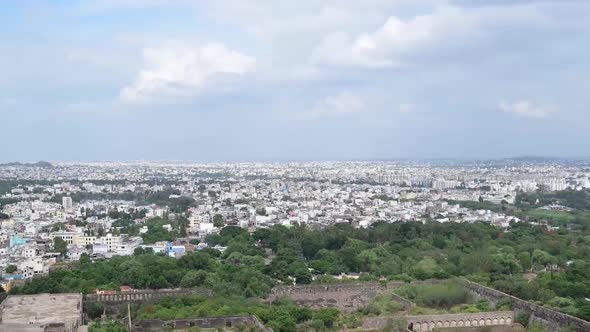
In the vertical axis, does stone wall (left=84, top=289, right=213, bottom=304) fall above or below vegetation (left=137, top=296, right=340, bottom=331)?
below

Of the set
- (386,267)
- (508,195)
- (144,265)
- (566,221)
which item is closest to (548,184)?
(508,195)

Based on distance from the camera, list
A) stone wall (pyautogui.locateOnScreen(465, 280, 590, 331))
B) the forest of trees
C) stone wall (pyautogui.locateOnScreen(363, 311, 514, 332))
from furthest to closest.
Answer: the forest of trees → stone wall (pyautogui.locateOnScreen(363, 311, 514, 332)) → stone wall (pyautogui.locateOnScreen(465, 280, 590, 331))

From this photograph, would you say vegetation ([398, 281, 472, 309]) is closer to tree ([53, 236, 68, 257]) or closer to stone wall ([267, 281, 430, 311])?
stone wall ([267, 281, 430, 311])

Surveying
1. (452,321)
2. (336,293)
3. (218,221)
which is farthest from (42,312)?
(218,221)

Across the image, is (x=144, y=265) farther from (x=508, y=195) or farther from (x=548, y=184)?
(x=548, y=184)

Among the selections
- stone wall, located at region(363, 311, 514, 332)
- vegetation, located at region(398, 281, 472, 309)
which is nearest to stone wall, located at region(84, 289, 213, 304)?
stone wall, located at region(363, 311, 514, 332)

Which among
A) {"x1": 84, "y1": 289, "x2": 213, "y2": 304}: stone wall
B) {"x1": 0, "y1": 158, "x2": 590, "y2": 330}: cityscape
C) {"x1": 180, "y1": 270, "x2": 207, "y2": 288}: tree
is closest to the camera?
{"x1": 84, "y1": 289, "x2": 213, "y2": 304}: stone wall

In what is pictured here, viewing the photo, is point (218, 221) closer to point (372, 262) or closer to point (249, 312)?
point (372, 262)
